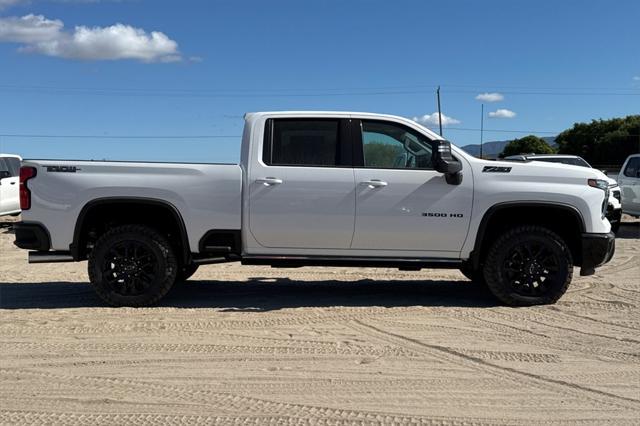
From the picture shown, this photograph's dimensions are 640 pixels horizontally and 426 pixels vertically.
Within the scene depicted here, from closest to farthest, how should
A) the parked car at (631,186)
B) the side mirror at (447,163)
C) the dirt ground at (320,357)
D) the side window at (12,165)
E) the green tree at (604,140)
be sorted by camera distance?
the dirt ground at (320,357), the side mirror at (447,163), the parked car at (631,186), the side window at (12,165), the green tree at (604,140)

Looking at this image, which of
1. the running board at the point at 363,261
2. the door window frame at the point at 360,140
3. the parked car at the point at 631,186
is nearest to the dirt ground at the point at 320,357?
the running board at the point at 363,261

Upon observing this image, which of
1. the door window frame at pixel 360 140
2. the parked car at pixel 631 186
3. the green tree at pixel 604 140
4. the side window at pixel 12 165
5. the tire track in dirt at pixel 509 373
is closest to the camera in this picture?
the tire track in dirt at pixel 509 373

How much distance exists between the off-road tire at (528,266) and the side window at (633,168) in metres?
9.62

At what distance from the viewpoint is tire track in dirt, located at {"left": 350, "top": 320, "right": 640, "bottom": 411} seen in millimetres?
4211

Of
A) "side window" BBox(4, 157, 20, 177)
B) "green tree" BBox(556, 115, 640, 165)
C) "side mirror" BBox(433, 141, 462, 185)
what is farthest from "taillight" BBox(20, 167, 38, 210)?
"green tree" BBox(556, 115, 640, 165)

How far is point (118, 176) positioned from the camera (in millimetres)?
6574

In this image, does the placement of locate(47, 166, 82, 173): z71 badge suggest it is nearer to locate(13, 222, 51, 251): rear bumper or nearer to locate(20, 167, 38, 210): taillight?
locate(20, 167, 38, 210): taillight

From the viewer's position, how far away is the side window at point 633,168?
48.8 feet

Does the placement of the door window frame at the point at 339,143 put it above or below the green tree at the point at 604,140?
below

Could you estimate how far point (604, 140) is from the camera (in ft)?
241

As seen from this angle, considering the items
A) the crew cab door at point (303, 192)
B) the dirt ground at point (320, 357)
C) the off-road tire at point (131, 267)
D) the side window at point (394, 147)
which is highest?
the side window at point (394, 147)

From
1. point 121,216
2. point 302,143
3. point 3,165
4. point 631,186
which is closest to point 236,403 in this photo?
point 302,143

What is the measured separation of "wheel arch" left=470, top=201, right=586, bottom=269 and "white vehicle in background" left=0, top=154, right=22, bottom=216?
12.3m

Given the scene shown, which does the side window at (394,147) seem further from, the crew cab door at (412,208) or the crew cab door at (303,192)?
the crew cab door at (303,192)
